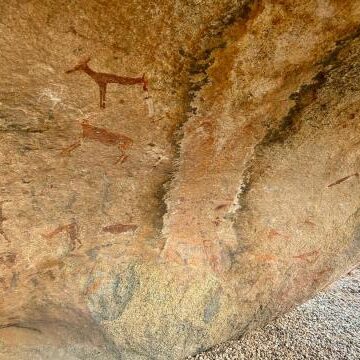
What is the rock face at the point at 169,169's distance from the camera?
0.89m

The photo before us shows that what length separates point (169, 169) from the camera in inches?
53.1

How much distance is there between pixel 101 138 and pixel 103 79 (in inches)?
9.3

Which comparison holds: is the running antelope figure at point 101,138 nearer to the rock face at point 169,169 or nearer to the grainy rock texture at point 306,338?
the rock face at point 169,169

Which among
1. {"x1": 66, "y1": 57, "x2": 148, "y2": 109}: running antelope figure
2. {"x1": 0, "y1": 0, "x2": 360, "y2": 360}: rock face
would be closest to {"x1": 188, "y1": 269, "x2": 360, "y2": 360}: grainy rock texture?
{"x1": 0, "y1": 0, "x2": 360, "y2": 360}: rock face

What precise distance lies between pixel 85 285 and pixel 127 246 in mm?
256

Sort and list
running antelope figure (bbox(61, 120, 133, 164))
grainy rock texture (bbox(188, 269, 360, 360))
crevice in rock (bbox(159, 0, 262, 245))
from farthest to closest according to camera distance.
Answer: grainy rock texture (bbox(188, 269, 360, 360)) → running antelope figure (bbox(61, 120, 133, 164)) → crevice in rock (bbox(159, 0, 262, 245))

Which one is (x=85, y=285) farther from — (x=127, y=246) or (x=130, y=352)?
(x=130, y=352)

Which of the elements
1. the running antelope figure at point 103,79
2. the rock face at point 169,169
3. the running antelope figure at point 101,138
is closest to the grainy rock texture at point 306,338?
the rock face at point 169,169

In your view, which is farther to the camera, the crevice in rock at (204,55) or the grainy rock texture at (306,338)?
the grainy rock texture at (306,338)

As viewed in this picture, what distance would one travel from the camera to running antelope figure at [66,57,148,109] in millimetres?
927

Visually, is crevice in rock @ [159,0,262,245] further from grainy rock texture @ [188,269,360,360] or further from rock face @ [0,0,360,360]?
grainy rock texture @ [188,269,360,360]

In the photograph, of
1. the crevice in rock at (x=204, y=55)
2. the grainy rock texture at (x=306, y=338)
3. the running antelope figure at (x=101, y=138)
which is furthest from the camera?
the grainy rock texture at (x=306, y=338)

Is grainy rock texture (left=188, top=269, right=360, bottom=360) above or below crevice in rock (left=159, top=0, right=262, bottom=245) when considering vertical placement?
below

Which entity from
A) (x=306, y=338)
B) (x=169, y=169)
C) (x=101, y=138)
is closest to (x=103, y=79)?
(x=101, y=138)
